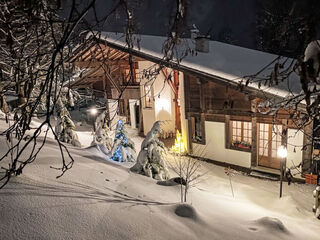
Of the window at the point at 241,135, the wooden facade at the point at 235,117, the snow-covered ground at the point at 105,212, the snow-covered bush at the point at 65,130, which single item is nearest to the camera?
the snow-covered ground at the point at 105,212

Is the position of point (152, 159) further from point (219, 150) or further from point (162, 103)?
point (162, 103)

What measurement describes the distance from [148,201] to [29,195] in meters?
2.56

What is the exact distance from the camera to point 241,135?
40.6ft

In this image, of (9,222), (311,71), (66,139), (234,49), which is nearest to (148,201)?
(9,222)

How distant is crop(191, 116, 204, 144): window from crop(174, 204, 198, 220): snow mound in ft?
28.0

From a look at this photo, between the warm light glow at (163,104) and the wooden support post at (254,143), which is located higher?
the warm light glow at (163,104)

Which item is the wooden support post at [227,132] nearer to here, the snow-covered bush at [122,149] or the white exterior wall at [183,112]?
the white exterior wall at [183,112]

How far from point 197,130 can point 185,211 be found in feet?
29.5

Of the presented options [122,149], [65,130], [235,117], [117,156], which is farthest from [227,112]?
[65,130]

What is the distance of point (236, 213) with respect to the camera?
622 cm

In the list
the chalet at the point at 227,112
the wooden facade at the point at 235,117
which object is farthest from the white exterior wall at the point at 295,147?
the wooden facade at the point at 235,117

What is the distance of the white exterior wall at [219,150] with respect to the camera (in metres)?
12.3

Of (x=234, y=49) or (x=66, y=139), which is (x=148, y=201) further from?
(x=234, y=49)

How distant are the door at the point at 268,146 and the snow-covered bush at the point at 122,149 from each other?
6562 mm
